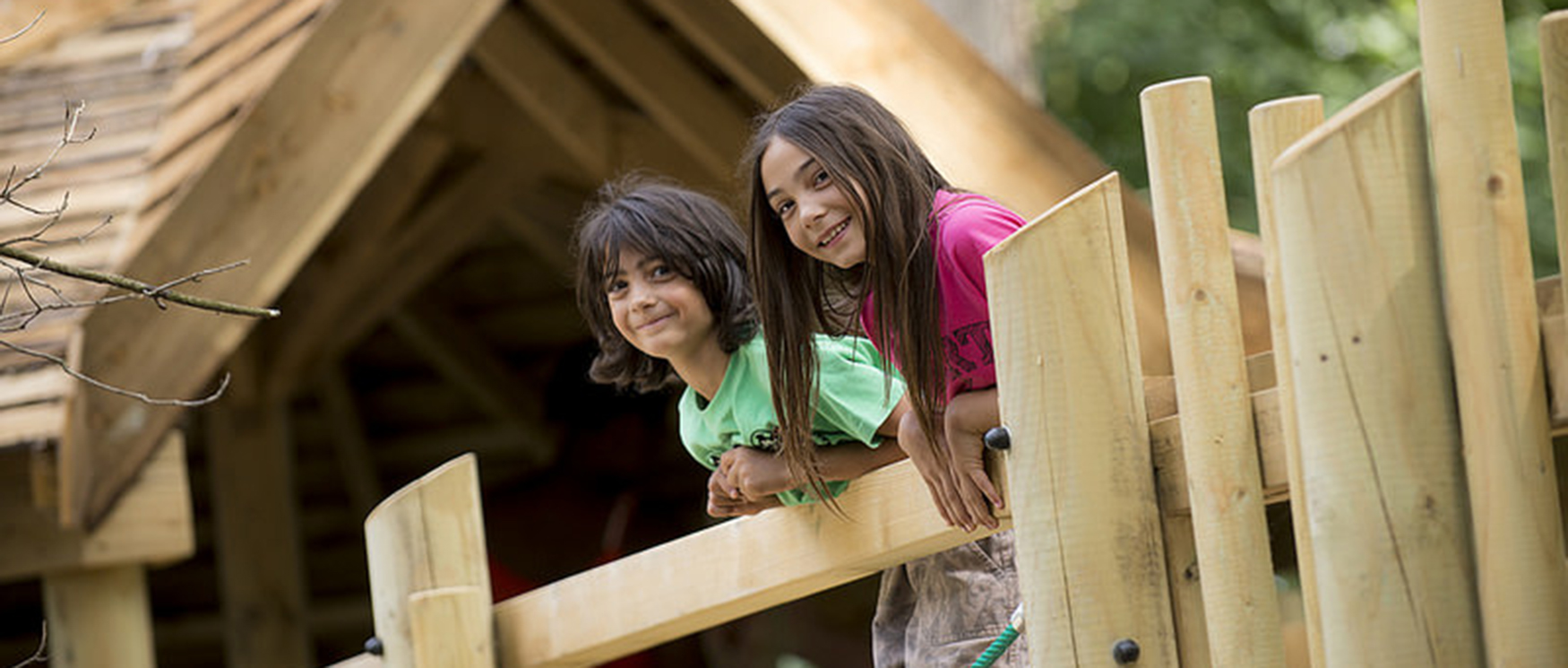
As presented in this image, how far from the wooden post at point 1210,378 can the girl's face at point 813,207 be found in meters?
0.47

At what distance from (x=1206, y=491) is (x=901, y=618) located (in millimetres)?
1110

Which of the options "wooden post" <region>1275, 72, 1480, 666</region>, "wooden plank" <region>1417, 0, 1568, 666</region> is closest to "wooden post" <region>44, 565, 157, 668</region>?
"wooden post" <region>1275, 72, 1480, 666</region>

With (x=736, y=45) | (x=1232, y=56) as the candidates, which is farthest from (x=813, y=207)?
(x=1232, y=56)

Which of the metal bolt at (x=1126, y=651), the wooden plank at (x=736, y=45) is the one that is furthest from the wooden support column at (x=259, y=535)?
the metal bolt at (x=1126, y=651)

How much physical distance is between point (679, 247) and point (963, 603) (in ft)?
2.20

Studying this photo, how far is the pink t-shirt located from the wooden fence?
0.15 m

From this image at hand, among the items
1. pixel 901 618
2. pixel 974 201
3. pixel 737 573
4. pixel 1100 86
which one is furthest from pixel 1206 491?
pixel 1100 86

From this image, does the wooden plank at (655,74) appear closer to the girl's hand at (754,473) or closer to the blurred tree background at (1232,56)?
the girl's hand at (754,473)

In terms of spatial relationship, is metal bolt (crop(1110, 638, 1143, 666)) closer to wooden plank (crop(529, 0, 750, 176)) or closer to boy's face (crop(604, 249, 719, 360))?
boy's face (crop(604, 249, 719, 360))

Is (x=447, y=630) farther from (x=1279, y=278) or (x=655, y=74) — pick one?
(x=655, y=74)

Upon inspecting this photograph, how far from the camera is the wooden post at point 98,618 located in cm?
434

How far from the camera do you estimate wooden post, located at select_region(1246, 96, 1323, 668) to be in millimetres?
1712

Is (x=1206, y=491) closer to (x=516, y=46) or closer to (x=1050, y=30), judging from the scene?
(x=516, y=46)

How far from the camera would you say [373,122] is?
4.09 metres
